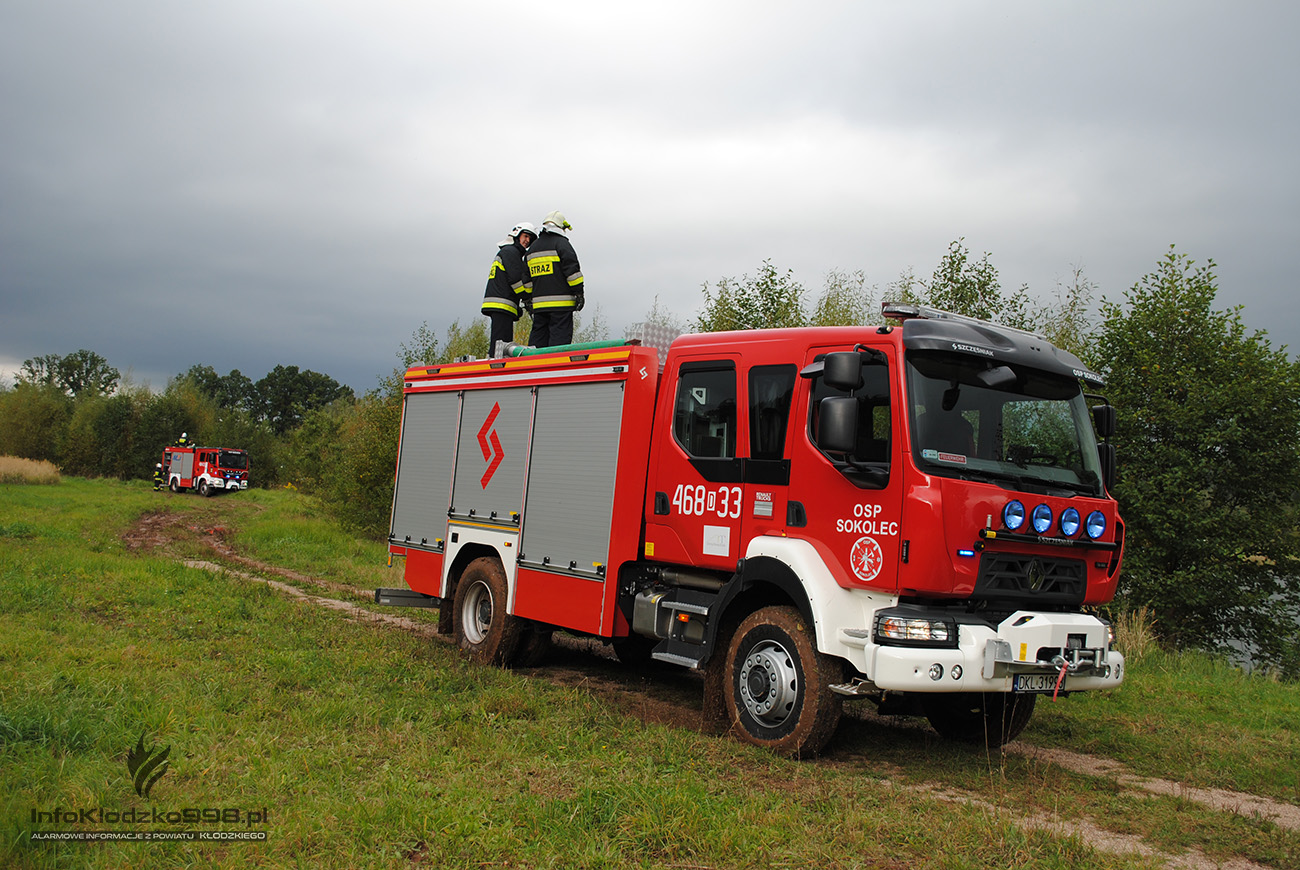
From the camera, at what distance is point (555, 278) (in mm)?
10227

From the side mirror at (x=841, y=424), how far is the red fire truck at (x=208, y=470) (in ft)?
158

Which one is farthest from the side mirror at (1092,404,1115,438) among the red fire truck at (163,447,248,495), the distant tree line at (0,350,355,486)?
the distant tree line at (0,350,355,486)

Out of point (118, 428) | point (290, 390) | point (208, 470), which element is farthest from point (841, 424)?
point (290, 390)

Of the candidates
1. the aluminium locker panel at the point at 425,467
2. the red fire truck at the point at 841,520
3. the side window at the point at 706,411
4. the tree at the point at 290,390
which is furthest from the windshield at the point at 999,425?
the tree at the point at 290,390

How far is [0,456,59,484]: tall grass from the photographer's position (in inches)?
1709

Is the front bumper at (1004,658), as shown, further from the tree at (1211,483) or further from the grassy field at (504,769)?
the tree at (1211,483)

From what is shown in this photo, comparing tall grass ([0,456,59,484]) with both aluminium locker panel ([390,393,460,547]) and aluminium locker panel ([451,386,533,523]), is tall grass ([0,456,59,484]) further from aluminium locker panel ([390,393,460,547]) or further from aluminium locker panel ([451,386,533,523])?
aluminium locker panel ([451,386,533,523])

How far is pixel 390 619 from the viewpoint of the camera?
12.5 metres

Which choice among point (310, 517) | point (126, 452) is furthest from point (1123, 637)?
point (126, 452)

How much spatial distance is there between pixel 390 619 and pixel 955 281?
11.0 meters

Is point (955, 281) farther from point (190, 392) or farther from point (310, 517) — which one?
point (190, 392)

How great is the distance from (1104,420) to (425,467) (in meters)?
6.94

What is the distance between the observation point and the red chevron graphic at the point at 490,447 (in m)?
9.24

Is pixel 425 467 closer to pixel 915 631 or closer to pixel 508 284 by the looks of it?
pixel 508 284
